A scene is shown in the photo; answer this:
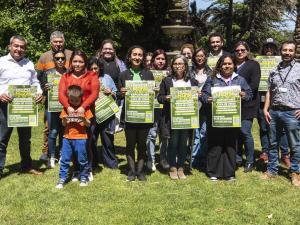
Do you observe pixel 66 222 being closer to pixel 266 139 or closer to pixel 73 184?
pixel 73 184

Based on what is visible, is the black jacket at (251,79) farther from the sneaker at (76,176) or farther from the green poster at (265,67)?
the sneaker at (76,176)

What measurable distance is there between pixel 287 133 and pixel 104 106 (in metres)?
3.17

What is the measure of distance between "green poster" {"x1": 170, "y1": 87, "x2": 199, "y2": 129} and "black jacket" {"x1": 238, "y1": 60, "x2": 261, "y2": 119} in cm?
118

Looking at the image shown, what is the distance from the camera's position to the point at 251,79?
5.80 metres

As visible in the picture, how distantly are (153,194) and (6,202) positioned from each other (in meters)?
2.11

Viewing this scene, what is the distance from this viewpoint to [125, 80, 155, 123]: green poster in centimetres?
513

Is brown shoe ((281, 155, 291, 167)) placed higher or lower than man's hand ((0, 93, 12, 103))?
lower

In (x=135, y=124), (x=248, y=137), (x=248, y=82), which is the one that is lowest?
(x=248, y=137)

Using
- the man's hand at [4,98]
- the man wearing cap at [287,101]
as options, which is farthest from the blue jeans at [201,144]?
the man's hand at [4,98]

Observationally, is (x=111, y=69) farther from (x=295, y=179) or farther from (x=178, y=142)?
(x=295, y=179)

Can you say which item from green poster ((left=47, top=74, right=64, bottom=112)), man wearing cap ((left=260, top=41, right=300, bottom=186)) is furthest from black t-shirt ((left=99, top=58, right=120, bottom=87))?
man wearing cap ((left=260, top=41, right=300, bottom=186))

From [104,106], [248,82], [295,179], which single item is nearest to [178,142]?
[104,106]

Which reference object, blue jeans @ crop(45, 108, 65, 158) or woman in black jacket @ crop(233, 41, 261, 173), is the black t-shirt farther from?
woman in black jacket @ crop(233, 41, 261, 173)

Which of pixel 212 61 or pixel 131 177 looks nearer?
pixel 131 177
